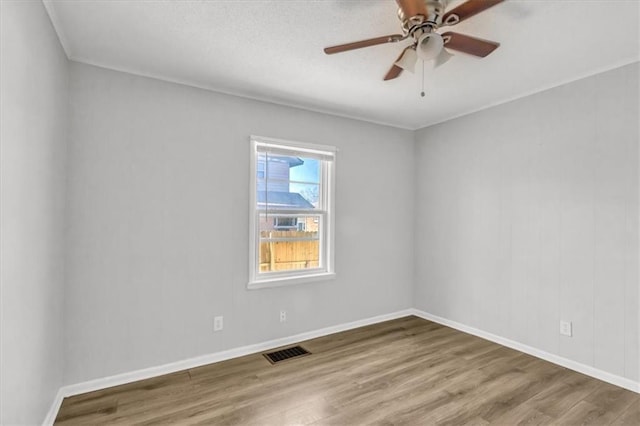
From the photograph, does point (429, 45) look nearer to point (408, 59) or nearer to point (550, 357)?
point (408, 59)

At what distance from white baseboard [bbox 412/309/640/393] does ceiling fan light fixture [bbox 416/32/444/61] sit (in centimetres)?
288

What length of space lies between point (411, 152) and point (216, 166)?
2.65 metres

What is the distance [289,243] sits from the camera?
363 cm

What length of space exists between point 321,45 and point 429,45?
0.86 metres

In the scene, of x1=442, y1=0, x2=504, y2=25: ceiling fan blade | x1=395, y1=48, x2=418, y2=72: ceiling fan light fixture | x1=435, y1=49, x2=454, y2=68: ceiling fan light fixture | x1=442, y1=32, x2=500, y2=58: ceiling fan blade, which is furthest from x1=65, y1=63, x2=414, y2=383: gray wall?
x1=442, y1=0, x2=504, y2=25: ceiling fan blade

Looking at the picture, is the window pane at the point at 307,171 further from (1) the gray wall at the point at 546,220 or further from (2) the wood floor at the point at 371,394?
(2) the wood floor at the point at 371,394

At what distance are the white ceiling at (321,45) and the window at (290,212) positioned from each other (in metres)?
0.59

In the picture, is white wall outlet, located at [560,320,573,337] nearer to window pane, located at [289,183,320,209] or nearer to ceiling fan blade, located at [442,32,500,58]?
ceiling fan blade, located at [442,32,500,58]

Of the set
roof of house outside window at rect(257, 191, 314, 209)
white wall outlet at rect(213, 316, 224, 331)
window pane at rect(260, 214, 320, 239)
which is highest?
roof of house outside window at rect(257, 191, 314, 209)

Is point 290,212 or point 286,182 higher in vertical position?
point 286,182

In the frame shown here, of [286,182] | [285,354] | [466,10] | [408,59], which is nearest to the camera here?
[466,10]

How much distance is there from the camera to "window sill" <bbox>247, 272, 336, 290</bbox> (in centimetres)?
325

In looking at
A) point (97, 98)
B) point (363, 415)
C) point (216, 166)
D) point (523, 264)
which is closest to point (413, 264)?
point (523, 264)

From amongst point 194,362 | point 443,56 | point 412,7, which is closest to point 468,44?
point 443,56
